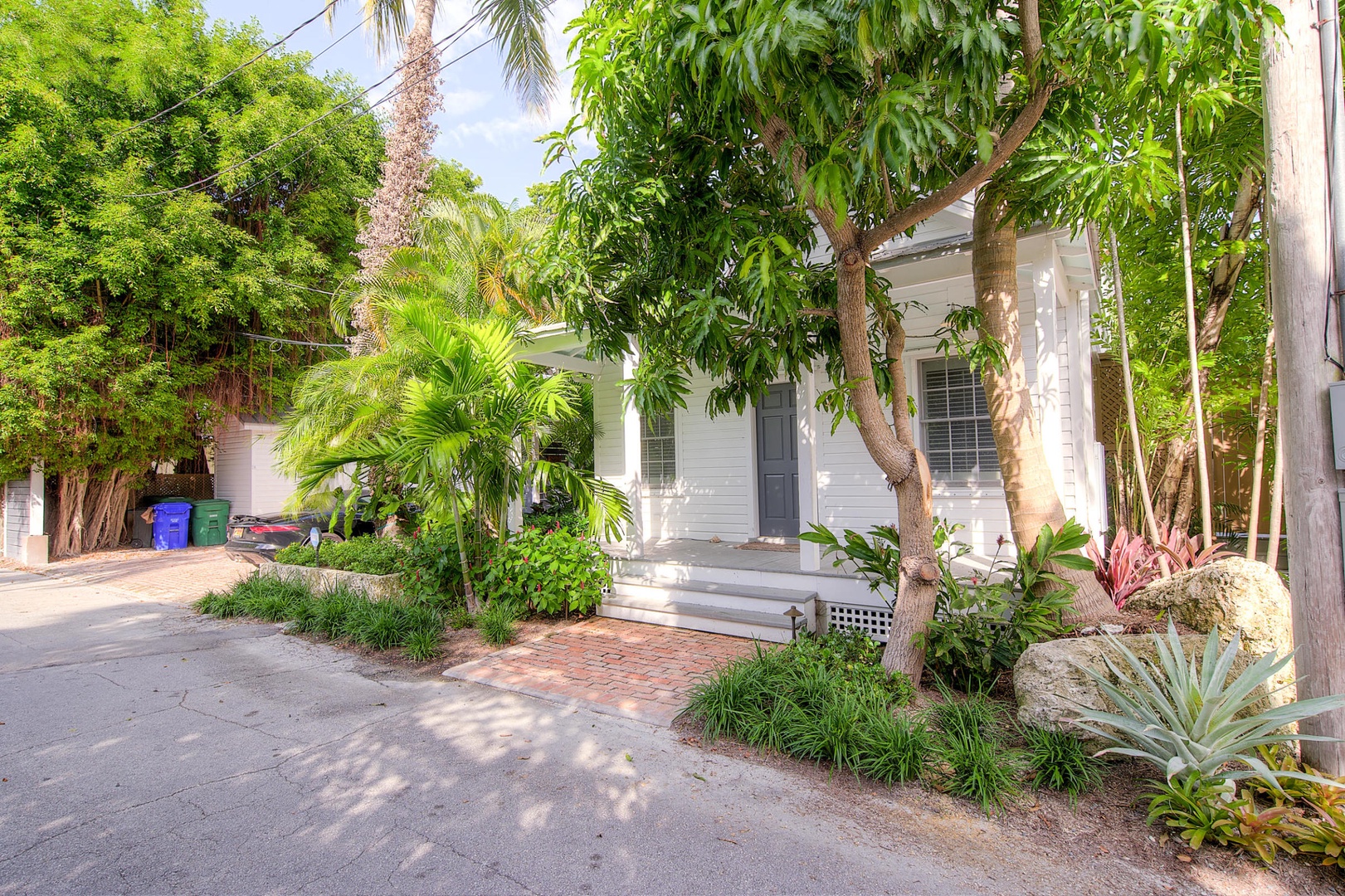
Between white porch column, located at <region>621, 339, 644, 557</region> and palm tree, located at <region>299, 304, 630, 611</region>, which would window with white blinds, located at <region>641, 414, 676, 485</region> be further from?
palm tree, located at <region>299, 304, 630, 611</region>

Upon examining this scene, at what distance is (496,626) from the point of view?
19.7ft

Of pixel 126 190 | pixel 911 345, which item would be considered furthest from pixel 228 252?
pixel 911 345

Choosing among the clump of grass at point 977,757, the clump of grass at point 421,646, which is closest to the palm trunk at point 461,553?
the clump of grass at point 421,646

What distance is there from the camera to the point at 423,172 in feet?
38.0

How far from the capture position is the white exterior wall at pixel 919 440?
5.93 meters

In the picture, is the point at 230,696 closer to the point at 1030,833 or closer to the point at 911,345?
the point at 1030,833

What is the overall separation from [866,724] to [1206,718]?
153cm

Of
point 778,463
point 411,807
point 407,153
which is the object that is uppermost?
point 407,153

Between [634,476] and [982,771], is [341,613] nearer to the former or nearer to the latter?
[634,476]

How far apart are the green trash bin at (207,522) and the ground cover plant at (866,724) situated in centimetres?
1428

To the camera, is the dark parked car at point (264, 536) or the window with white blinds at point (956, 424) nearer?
the window with white blinds at point (956, 424)

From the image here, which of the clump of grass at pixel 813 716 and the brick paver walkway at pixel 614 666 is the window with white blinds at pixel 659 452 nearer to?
the brick paver walkway at pixel 614 666

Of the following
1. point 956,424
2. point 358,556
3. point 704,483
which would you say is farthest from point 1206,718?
point 358,556

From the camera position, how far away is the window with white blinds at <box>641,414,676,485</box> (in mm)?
9555
